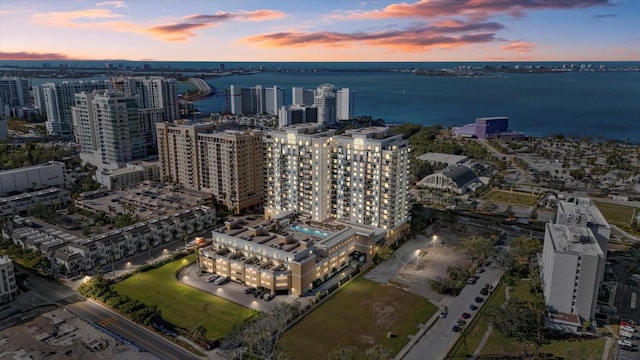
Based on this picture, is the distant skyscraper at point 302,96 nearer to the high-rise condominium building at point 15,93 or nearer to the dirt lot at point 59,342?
the high-rise condominium building at point 15,93

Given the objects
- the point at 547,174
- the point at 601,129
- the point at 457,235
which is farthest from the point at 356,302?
the point at 601,129

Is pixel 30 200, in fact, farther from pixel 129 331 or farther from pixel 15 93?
pixel 15 93

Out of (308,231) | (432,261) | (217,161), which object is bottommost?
(432,261)

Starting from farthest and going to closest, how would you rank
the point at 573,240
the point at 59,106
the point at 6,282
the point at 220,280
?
the point at 59,106 < the point at 220,280 < the point at 6,282 < the point at 573,240

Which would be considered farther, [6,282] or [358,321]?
[6,282]

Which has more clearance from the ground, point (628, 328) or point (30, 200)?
point (30, 200)

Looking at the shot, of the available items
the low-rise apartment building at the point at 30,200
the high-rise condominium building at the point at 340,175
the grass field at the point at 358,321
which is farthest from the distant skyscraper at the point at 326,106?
the grass field at the point at 358,321

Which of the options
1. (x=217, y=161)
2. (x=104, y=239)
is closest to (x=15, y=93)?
(x=217, y=161)

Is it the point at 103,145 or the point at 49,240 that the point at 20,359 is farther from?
the point at 103,145
